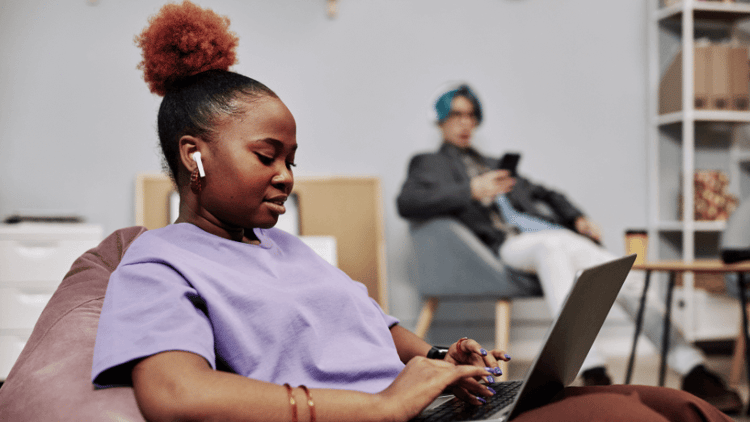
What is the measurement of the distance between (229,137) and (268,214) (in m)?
0.10

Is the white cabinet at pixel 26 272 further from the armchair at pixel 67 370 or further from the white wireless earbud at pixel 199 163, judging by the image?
the white wireless earbud at pixel 199 163

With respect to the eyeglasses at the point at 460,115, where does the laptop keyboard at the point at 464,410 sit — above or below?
below

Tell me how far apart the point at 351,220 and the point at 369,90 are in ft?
2.20

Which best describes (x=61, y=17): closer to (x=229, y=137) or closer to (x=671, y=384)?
(x=229, y=137)

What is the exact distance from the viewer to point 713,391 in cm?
188

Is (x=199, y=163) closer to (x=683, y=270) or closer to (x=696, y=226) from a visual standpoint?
(x=683, y=270)

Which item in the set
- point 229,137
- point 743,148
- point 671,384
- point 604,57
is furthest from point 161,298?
point 743,148

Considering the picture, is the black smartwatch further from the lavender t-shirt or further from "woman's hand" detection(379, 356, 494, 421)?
"woman's hand" detection(379, 356, 494, 421)

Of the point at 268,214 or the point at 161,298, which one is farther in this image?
the point at 268,214

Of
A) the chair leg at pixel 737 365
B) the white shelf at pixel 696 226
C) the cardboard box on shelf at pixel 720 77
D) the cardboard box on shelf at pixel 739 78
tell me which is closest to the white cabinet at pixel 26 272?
the chair leg at pixel 737 365

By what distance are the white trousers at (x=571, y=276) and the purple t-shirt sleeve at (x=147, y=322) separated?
168 cm

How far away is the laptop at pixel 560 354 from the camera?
548mm

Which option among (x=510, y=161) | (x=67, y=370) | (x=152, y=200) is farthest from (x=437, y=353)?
(x=152, y=200)

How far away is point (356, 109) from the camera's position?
114 inches
